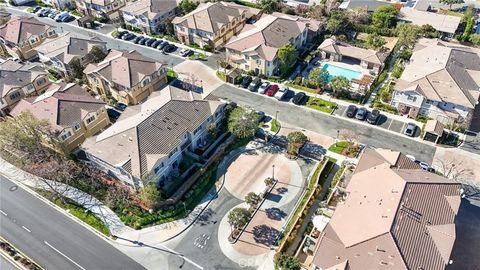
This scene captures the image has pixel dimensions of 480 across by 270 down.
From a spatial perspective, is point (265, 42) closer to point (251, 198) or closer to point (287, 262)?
point (251, 198)

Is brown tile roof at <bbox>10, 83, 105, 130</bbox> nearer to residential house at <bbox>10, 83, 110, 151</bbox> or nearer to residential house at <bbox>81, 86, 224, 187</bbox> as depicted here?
residential house at <bbox>10, 83, 110, 151</bbox>

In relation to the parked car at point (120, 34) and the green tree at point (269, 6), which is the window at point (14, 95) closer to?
the parked car at point (120, 34)

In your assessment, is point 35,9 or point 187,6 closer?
point 187,6

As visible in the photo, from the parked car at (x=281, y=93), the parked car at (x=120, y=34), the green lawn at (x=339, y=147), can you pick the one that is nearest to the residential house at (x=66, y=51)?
the parked car at (x=120, y=34)

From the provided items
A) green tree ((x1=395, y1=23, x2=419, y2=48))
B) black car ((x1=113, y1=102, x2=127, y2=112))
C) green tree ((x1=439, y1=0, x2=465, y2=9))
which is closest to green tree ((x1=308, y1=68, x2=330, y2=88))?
green tree ((x1=395, y1=23, x2=419, y2=48))

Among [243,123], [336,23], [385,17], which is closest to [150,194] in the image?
[243,123]
